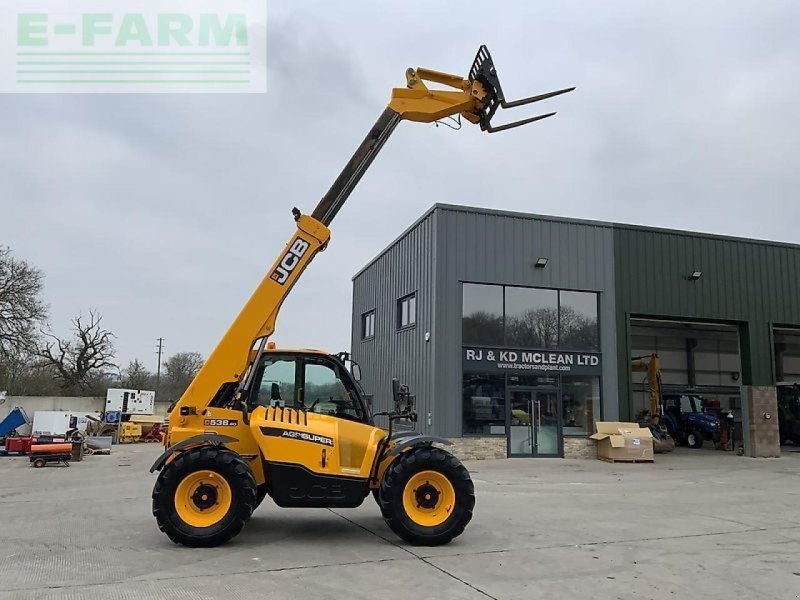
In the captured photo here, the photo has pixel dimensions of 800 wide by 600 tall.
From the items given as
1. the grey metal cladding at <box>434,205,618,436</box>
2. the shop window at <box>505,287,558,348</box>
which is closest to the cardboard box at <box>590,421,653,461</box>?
the grey metal cladding at <box>434,205,618,436</box>

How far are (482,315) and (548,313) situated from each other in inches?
86.8

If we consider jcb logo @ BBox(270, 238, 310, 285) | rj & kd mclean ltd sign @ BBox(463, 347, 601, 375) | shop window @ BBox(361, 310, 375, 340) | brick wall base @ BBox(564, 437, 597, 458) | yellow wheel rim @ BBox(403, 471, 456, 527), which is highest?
shop window @ BBox(361, 310, 375, 340)

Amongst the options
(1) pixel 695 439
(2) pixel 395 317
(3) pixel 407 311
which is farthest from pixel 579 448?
(1) pixel 695 439

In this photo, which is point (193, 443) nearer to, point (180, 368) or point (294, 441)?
point (294, 441)

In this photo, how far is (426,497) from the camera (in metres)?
7.36

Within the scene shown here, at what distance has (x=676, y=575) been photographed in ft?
20.5

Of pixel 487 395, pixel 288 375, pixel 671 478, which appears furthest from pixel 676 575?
pixel 487 395

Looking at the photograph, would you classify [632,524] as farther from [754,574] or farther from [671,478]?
[671,478]

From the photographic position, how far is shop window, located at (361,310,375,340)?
24.5 m

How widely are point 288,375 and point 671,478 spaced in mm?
11017

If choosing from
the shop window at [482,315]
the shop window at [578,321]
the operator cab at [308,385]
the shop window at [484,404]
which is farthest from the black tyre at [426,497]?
the shop window at [578,321]

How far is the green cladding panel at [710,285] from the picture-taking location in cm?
2025

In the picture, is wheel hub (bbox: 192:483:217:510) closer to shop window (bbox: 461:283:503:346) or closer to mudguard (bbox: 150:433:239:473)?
mudguard (bbox: 150:433:239:473)

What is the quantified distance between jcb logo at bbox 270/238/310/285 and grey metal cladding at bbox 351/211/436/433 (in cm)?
1023
